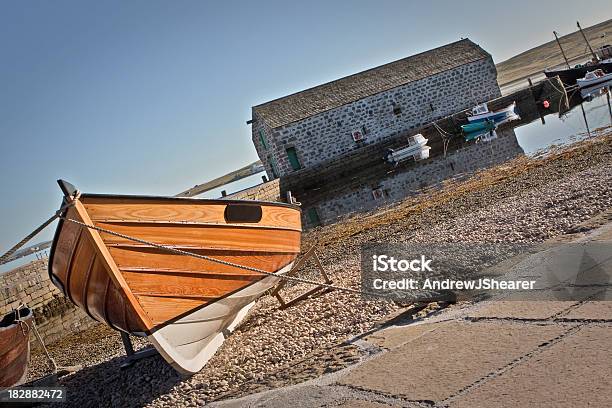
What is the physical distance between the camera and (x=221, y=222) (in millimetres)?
7301

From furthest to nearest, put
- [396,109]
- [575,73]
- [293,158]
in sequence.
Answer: [575,73] → [396,109] → [293,158]

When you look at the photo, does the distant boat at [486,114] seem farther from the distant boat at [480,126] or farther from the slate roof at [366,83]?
the slate roof at [366,83]

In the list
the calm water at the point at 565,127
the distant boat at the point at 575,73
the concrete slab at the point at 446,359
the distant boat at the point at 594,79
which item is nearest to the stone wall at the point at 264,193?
the calm water at the point at 565,127

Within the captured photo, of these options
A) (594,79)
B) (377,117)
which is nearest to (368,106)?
(377,117)

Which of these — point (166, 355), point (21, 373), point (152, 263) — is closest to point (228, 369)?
point (166, 355)

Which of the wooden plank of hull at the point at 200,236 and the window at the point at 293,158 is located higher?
the window at the point at 293,158

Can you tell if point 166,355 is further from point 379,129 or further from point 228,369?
point 379,129

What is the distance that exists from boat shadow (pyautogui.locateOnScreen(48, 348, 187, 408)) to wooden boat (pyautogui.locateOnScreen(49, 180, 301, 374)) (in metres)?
0.49

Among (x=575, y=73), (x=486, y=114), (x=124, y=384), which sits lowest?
(x=124, y=384)

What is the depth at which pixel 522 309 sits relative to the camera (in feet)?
15.2

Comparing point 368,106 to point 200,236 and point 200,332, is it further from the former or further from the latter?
point 200,332

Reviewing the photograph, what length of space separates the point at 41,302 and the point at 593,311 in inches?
683

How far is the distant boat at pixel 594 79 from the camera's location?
35219mm

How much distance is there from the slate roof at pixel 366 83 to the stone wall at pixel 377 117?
36 centimetres
